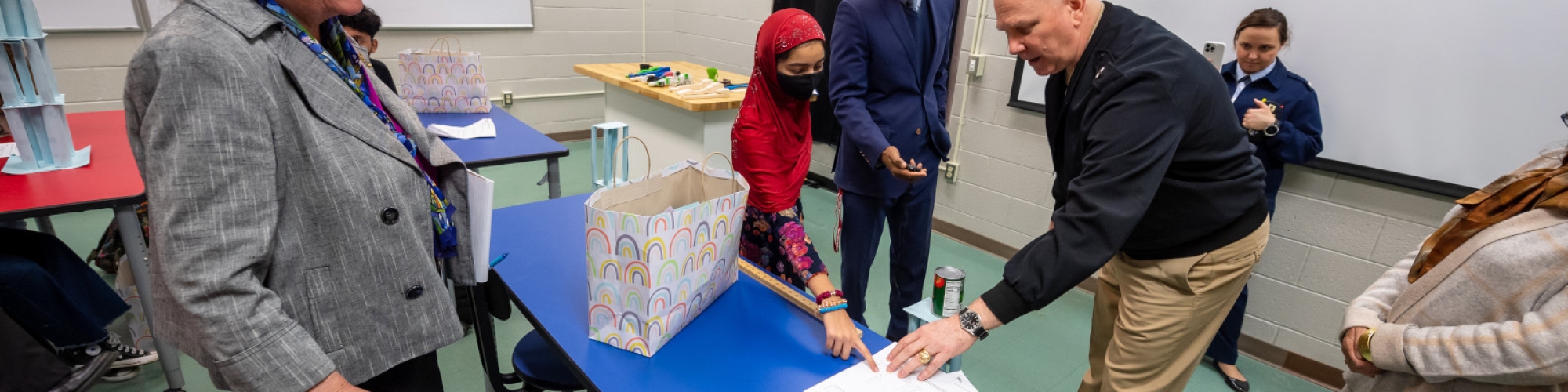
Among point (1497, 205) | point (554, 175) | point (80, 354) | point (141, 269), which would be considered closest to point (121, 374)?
point (80, 354)

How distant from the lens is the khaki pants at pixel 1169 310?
4.44 feet

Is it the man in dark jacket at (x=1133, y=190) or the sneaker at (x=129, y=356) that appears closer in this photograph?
the man in dark jacket at (x=1133, y=190)

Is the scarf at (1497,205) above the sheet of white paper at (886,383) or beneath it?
above

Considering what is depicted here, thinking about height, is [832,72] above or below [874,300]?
above

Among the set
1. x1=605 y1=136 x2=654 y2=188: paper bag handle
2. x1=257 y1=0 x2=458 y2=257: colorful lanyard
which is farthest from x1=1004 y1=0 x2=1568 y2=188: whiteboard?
x1=257 y1=0 x2=458 y2=257: colorful lanyard

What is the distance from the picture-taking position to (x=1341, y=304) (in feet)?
7.77

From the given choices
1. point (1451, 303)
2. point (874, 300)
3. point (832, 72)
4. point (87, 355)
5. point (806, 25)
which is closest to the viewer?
point (1451, 303)

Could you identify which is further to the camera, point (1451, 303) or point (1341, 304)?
point (1341, 304)

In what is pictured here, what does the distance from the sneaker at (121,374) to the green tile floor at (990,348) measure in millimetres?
15

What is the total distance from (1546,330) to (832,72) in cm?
151

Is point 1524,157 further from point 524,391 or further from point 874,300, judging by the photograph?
point 524,391

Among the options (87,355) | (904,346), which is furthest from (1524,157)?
(87,355)

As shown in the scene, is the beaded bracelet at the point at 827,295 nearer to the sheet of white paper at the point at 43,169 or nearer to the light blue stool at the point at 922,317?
the light blue stool at the point at 922,317

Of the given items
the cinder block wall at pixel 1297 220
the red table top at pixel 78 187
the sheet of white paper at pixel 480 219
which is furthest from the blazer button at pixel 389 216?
the cinder block wall at pixel 1297 220
